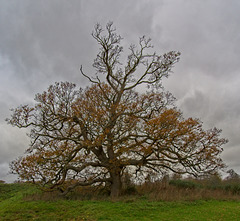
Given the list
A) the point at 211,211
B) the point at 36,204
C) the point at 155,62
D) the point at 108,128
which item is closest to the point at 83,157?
the point at 108,128

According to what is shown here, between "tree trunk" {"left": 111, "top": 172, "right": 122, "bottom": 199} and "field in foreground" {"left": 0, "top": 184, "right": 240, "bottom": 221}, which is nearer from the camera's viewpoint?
"field in foreground" {"left": 0, "top": 184, "right": 240, "bottom": 221}

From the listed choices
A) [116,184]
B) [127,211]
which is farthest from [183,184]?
[127,211]

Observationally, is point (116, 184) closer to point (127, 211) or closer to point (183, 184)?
point (127, 211)

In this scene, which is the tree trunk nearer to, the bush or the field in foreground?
the field in foreground

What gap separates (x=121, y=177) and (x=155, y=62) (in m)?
11.2

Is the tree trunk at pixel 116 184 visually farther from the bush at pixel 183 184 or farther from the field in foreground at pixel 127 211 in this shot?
the bush at pixel 183 184

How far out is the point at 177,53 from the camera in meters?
17.4

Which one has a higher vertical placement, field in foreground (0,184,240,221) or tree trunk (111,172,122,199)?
tree trunk (111,172,122,199)

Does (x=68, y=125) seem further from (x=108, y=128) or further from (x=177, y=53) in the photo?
(x=177, y=53)

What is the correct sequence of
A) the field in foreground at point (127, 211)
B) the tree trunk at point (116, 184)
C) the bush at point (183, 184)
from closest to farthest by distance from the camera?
the field in foreground at point (127, 211), the tree trunk at point (116, 184), the bush at point (183, 184)

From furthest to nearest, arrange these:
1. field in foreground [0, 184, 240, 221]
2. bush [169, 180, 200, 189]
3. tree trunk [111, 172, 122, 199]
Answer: bush [169, 180, 200, 189], tree trunk [111, 172, 122, 199], field in foreground [0, 184, 240, 221]

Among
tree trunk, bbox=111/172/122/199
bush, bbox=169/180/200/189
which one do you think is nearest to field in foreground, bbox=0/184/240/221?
tree trunk, bbox=111/172/122/199

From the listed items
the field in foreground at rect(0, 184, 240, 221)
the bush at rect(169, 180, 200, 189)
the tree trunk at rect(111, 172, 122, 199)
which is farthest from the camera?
the bush at rect(169, 180, 200, 189)

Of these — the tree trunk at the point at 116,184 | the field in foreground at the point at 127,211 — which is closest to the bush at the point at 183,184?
the field in foreground at the point at 127,211
